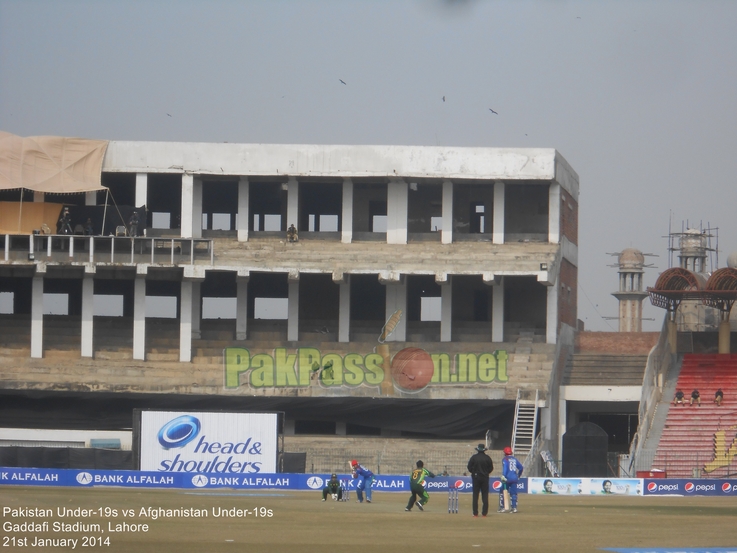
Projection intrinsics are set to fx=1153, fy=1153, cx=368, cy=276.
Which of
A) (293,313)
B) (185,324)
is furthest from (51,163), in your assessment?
(293,313)

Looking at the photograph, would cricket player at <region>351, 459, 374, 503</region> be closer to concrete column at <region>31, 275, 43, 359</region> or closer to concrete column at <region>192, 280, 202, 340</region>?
concrete column at <region>192, 280, 202, 340</region>

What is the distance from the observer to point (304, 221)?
64.1 meters

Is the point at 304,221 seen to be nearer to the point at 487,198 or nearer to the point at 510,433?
the point at 487,198

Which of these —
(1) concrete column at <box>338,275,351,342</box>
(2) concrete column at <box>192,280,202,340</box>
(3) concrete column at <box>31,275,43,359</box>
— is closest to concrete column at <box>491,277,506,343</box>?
(1) concrete column at <box>338,275,351,342</box>

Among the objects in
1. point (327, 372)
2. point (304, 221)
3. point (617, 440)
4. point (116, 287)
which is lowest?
point (617, 440)

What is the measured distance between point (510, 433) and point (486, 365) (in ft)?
11.2

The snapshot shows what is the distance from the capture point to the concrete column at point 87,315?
56.1 m

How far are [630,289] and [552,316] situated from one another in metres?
40.3

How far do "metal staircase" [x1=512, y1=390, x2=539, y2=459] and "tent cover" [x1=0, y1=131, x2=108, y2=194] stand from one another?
22.9m

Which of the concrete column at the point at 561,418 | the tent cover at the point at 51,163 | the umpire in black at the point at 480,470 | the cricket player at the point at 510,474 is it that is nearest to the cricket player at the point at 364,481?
the cricket player at the point at 510,474

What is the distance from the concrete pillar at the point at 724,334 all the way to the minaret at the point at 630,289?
35416mm

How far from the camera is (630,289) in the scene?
95.6 m

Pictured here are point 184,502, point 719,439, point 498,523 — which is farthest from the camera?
point 719,439

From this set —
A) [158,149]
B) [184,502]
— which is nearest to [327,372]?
[158,149]
